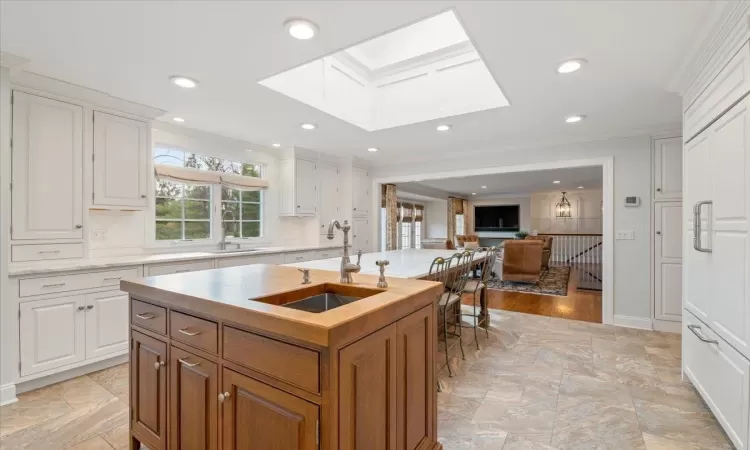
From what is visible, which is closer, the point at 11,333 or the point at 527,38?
the point at 527,38

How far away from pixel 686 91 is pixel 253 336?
3225 millimetres

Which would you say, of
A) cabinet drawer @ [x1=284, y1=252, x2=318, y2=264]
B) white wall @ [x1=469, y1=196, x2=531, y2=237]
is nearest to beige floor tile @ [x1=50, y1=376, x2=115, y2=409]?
cabinet drawer @ [x1=284, y1=252, x2=318, y2=264]

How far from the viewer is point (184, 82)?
262 cm

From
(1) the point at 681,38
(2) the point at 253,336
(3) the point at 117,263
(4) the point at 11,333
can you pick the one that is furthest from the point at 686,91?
(4) the point at 11,333

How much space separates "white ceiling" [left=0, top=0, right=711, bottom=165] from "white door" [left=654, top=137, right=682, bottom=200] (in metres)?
0.45

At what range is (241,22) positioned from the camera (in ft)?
6.13

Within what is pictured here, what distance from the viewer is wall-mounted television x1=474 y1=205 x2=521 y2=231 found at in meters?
12.7

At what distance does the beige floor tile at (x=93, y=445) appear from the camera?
188 centimetres

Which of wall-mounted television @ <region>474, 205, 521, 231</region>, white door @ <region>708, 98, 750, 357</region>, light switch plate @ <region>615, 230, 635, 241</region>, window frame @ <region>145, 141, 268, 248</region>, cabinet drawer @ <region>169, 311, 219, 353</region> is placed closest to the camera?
cabinet drawer @ <region>169, 311, 219, 353</region>

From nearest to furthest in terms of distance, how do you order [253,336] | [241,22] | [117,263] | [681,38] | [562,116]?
[253,336] → [241,22] → [681,38] → [117,263] → [562,116]

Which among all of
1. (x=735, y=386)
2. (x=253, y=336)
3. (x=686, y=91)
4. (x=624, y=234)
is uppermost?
(x=686, y=91)

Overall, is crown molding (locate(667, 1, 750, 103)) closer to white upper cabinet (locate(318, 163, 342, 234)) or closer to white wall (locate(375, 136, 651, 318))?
white wall (locate(375, 136, 651, 318))

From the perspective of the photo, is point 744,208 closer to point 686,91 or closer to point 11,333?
point 686,91

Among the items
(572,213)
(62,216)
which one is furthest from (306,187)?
(572,213)
